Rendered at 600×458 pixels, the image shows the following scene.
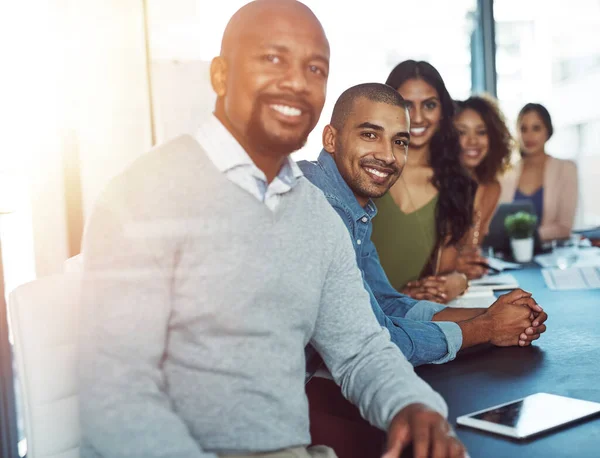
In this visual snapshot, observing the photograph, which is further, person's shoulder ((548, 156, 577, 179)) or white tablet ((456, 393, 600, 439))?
person's shoulder ((548, 156, 577, 179))

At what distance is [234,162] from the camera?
1.04 m

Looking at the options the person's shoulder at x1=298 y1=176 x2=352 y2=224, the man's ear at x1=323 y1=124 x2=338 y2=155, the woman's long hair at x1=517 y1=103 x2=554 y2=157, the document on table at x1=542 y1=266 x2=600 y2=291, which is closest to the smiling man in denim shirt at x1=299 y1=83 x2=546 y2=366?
the man's ear at x1=323 y1=124 x2=338 y2=155

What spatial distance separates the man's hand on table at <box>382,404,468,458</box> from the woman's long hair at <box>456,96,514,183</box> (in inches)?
109

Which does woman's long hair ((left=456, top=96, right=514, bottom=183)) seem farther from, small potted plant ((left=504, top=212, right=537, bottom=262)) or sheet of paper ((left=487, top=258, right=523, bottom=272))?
sheet of paper ((left=487, top=258, right=523, bottom=272))

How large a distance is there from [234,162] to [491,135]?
2.79 metres

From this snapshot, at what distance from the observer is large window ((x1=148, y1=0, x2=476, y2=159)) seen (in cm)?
370

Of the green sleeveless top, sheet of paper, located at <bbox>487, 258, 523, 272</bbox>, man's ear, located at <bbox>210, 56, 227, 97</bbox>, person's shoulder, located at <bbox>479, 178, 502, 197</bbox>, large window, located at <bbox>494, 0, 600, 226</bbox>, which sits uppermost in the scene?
large window, located at <bbox>494, 0, 600, 226</bbox>

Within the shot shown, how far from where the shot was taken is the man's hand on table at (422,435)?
94 cm

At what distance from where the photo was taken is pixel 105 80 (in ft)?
11.5

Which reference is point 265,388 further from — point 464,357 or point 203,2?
point 203,2

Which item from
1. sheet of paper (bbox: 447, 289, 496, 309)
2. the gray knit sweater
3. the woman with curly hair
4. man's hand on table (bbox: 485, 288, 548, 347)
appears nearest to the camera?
the gray knit sweater

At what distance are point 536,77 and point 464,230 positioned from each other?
10.2 feet

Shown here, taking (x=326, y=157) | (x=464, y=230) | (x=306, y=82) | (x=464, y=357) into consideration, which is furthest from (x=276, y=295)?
(x=464, y=230)

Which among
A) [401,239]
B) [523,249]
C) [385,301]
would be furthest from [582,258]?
[385,301]
